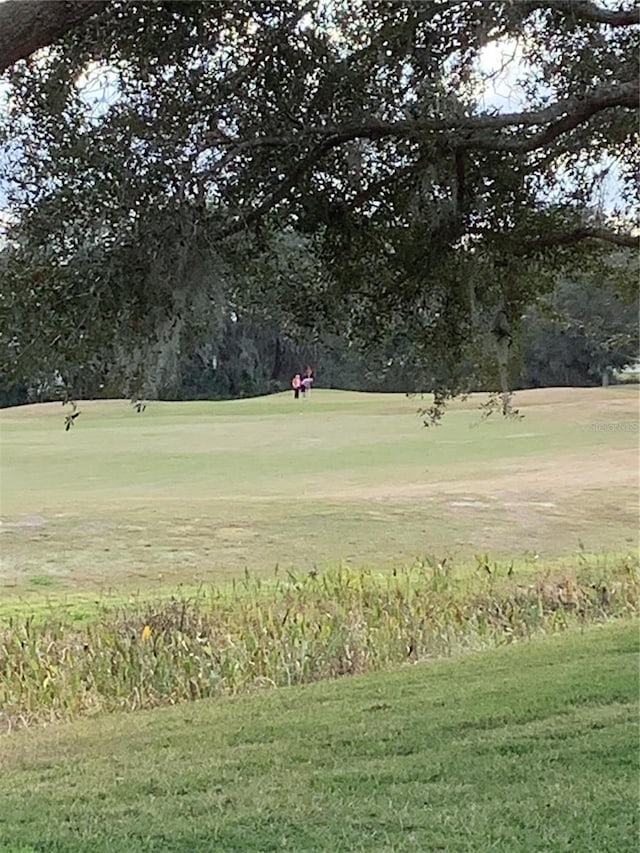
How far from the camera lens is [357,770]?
4.32 metres

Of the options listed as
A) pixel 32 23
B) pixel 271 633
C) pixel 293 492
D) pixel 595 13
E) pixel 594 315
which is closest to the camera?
pixel 32 23

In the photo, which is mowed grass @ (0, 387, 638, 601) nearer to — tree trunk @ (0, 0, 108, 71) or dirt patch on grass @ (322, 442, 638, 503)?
dirt patch on grass @ (322, 442, 638, 503)

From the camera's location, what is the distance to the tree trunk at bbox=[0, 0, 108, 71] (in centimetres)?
327

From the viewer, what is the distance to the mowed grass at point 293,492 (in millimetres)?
11219

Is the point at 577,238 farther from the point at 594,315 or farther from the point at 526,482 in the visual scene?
the point at 526,482

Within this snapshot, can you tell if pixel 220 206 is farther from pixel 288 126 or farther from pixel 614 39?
pixel 614 39

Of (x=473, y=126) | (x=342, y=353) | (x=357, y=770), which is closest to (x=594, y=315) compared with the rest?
(x=342, y=353)

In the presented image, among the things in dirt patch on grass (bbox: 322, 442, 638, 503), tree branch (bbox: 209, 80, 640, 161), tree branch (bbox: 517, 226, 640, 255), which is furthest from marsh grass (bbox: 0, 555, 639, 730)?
dirt patch on grass (bbox: 322, 442, 638, 503)

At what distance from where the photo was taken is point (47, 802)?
4176 millimetres

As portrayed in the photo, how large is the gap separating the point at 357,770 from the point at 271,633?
117 inches

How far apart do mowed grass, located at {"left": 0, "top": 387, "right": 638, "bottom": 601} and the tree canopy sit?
5.13ft

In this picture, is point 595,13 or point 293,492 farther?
point 293,492

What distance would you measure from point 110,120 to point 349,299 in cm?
123

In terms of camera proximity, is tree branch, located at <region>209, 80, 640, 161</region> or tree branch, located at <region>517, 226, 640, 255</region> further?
tree branch, located at <region>517, 226, 640, 255</region>
